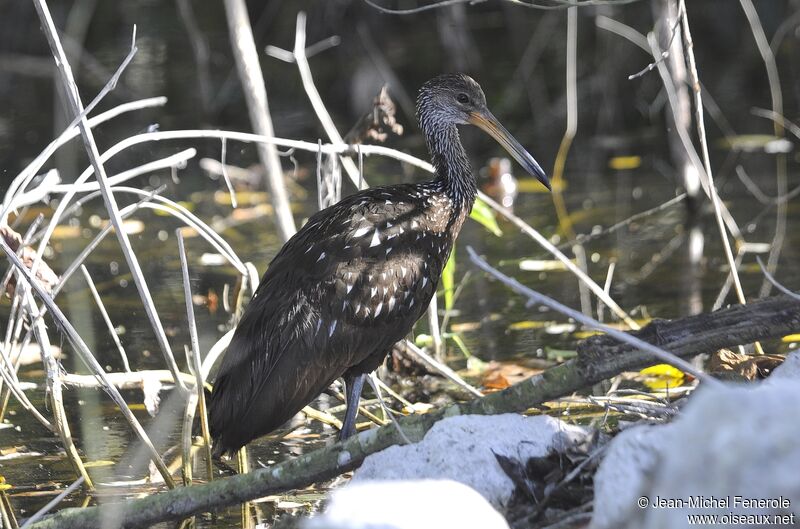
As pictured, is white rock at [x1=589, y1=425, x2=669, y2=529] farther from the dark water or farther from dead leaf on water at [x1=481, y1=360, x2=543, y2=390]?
dead leaf on water at [x1=481, y1=360, x2=543, y2=390]

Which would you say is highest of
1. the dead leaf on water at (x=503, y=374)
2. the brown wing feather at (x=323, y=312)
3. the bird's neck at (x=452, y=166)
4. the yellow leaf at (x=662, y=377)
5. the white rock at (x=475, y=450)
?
the bird's neck at (x=452, y=166)

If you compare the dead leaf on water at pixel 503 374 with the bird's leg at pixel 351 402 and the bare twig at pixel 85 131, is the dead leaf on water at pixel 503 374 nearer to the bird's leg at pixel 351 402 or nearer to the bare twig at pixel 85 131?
the bird's leg at pixel 351 402

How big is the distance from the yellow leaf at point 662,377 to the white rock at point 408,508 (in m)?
2.49

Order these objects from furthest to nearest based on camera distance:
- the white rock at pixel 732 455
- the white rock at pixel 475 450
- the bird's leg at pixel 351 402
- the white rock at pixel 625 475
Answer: the bird's leg at pixel 351 402 → the white rock at pixel 475 450 → the white rock at pixel 625 475 → the white rock at pixel 732 455

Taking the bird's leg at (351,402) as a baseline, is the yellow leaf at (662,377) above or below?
below

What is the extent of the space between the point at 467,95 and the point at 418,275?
42.0 inches

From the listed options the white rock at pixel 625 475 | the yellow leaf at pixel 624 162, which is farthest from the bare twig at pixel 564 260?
the yellow leaf at pixel 624 162

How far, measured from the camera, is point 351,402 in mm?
4480

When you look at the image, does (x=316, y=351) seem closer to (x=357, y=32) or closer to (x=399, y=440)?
(x=399, y=440)

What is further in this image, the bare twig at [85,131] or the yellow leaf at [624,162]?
the yellow leaf at [624,162]

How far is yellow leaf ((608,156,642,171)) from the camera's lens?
8.77 m

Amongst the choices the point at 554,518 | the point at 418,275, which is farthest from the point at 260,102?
the point at 554,518

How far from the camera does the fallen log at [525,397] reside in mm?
3506

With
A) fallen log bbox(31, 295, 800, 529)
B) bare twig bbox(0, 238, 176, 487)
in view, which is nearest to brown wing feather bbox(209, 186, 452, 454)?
bare twig bbox(0, 238, 176, 487)
